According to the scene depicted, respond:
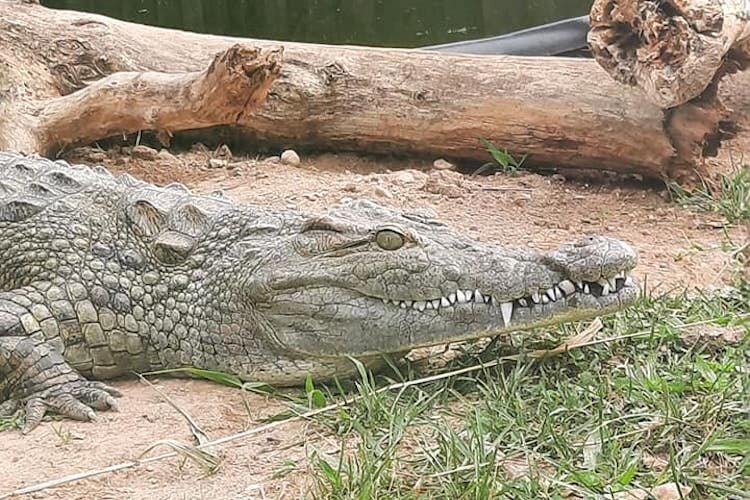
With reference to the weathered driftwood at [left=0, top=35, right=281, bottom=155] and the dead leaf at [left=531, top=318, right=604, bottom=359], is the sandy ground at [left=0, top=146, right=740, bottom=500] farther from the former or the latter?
the dead leaf at [left=531, top=318, right=604, bottom=359]

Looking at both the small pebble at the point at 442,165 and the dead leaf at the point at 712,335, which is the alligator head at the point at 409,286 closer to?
the dead leaf at the point at 712,335

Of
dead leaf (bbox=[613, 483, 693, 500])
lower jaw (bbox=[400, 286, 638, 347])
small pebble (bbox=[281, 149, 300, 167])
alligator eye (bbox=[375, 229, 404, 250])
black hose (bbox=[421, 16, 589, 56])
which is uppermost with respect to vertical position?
alligator eye (bbox=[375, 229, 404, 250])

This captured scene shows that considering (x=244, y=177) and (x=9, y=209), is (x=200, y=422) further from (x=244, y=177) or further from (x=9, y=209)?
(x=244, y=177)

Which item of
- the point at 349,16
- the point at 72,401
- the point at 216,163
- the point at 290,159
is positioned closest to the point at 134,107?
the point at 216,163

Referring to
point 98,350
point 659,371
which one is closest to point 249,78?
point 98,350

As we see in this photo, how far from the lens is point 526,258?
3492mm

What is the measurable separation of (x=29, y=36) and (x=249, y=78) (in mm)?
2032

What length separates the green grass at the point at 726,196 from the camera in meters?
5.26

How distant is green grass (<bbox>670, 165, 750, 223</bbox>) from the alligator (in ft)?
6.65

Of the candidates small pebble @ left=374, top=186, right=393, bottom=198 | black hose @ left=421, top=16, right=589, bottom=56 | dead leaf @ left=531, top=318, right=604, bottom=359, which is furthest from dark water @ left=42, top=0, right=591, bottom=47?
dead leaf @ left=531, top=318, right=604, bottom=359

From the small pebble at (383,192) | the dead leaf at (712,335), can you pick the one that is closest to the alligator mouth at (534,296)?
the dead leaf at (712,335)

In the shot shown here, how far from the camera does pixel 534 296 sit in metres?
3.44

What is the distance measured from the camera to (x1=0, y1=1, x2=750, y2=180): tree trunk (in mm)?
5832

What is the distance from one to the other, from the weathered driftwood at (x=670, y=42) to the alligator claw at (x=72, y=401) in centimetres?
305
